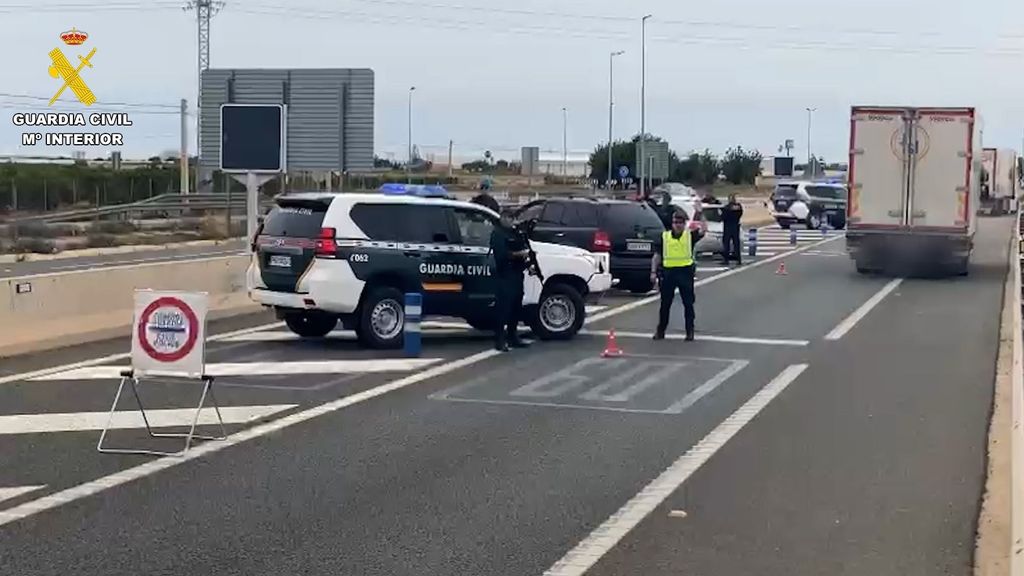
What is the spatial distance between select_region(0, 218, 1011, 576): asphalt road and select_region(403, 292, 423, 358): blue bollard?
0.86ft

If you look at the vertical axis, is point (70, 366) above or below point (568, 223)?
below

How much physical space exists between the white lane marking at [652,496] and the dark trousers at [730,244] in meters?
21.1

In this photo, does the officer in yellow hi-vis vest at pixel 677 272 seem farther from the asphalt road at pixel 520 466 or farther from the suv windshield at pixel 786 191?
the suv windshield at pixel 786 191

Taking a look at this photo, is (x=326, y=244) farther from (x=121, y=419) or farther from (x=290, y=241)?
(x=121, y=419)

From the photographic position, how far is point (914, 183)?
30078mm

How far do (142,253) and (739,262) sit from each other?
1684 cm

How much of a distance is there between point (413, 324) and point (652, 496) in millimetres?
7377

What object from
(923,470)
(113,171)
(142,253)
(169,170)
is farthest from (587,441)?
(169,170)

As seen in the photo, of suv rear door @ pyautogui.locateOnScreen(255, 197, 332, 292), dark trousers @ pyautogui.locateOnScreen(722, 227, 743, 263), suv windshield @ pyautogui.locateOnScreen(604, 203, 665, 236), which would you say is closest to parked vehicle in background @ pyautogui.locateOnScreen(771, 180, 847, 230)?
dark trousers @ pyautogui.locateOnScreen(722, 227, 743, 263)

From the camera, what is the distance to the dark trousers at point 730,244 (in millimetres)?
35000

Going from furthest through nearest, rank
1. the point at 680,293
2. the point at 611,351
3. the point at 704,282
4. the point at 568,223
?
1. the point at 704,282
2. the point at 568,223
3. the point at 680,293
4. the point at 611,351

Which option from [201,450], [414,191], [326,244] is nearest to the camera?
[201,450]

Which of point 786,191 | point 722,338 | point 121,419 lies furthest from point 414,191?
point 786,191

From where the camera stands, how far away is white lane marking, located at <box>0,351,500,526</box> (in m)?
8.64
